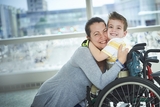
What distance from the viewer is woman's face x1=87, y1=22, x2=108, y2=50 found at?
5.63ft

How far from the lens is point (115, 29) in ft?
5.61

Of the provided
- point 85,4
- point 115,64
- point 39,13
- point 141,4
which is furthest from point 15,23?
point 115,64

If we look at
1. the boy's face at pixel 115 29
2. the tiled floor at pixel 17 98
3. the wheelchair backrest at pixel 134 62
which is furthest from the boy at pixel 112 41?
the tiled floor at pixel 17 98

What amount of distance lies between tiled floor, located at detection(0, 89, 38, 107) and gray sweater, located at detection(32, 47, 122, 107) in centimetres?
111

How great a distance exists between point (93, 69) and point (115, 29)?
0.37m

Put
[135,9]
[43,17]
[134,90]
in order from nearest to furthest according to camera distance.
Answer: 1. [134,90]
2. [135,9]
3. [43,17]

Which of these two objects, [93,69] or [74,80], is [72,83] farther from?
[93,69]

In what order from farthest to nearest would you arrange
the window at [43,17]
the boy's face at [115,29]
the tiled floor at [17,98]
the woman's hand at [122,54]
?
the window at [43,17] → the tiled floor at [17,98] → the boy's face at [115,29] → the woman's hand at [122,54]

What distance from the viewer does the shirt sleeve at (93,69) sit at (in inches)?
61.2

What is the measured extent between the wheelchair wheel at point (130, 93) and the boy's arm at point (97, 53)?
212mm

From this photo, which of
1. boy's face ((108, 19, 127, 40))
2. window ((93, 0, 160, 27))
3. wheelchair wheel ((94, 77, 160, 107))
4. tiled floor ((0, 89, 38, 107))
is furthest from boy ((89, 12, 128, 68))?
window ((93, 0, 160, 27))

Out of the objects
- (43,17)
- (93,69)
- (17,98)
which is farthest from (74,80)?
(43,17)

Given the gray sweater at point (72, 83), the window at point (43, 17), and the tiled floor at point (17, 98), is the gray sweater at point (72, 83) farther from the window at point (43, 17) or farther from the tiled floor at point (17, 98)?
the window at point (43, 17)

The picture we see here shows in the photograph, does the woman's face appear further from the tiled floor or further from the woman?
the tiled floor
